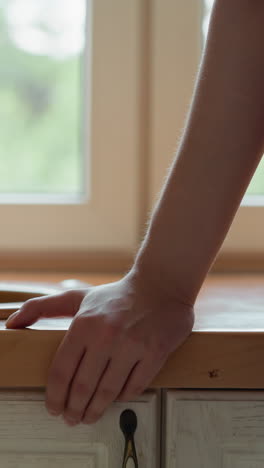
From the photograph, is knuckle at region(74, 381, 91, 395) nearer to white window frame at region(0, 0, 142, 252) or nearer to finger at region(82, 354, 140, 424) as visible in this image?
finger at region(82, 354, 140, 424)

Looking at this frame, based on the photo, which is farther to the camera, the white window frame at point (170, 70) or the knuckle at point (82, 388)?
the white window frame at point (170, 70)

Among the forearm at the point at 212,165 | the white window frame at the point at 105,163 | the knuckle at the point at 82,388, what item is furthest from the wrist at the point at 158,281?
the white window frame at the point at 105,163

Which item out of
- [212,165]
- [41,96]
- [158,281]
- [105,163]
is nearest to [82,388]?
[158,281]

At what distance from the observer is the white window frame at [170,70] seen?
4.11 feet

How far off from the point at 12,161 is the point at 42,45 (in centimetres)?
22

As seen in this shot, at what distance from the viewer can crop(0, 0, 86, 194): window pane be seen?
1.29 meters

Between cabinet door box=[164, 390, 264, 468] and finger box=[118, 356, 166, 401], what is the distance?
0.14 ft

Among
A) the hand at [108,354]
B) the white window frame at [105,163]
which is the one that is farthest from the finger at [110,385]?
the white window frame at [105,163]

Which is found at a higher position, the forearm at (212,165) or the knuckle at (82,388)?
the forearm at (212,165)

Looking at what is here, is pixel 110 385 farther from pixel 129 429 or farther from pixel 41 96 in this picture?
pixel 41 96

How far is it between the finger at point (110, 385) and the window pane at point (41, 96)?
73cm

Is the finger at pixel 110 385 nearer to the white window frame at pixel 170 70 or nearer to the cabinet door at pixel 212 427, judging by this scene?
the cabinet door at pixel 212 427

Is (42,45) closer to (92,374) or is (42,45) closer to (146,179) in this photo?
(146,179)

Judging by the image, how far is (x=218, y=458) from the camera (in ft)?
2.18
